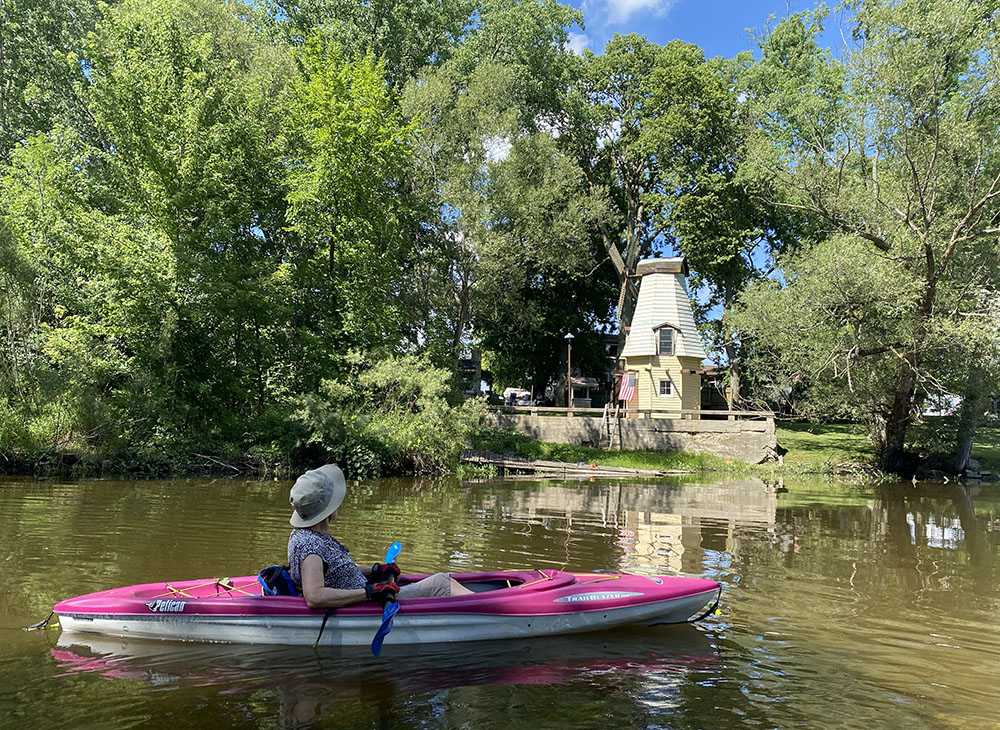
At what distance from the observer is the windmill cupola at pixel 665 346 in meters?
33.4

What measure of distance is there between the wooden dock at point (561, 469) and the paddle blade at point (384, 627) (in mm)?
16939

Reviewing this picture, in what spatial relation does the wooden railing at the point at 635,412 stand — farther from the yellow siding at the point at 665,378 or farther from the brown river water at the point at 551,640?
the brown river water at the point at 551,640

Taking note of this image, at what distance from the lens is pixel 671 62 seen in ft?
117

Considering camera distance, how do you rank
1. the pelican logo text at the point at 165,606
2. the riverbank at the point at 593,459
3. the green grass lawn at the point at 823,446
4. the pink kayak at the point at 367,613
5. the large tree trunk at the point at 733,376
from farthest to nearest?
the large tree trunk at the point at 733,376, the green grass lawn at the point at 823,446, the riverbank at the point at 593,459, the pelican logo text at the point at 165,606, the pink kayak at the point at 367,613

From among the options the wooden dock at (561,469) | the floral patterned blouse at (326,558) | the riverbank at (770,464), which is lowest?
the floral patterned blouse at (326,558)

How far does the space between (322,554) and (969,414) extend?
24612 millimetres

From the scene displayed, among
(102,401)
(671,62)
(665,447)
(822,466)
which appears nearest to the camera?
(102,401)

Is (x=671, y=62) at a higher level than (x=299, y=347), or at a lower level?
higher

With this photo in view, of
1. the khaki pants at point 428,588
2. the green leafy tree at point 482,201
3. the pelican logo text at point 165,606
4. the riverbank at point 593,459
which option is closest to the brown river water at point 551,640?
the pelican logo text at point 165,606

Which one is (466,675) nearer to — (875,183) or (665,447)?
(875,183)

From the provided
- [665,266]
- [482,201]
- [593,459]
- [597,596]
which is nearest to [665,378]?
[665,266]

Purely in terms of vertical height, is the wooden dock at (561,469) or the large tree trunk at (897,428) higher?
the large tree trunk at (897,428)

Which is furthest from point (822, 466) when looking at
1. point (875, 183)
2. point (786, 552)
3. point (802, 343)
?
point (786, 552)

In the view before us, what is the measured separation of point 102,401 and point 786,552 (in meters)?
16.6
